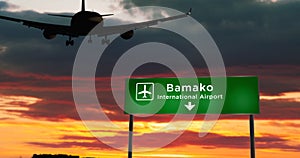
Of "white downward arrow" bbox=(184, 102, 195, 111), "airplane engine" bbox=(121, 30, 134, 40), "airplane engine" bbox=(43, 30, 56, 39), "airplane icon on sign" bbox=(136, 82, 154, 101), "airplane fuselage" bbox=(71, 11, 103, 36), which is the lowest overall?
"white downward arrow" bbox=(184, 102, 195, 111)

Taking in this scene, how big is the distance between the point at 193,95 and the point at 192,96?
0.11m

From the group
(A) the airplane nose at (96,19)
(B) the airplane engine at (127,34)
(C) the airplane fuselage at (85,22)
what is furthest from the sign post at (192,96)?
(A) the airplane nose at (96,19)

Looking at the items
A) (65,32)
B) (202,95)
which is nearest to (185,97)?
(202,95)

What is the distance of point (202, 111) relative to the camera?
3806 centimetres

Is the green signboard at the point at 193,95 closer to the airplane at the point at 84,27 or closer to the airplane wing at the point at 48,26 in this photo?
the airplane at the point at 84,27

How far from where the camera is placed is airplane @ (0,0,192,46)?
41.8 meters

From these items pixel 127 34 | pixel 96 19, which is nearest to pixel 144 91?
pixel 127 34

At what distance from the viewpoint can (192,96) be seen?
38.5 metres

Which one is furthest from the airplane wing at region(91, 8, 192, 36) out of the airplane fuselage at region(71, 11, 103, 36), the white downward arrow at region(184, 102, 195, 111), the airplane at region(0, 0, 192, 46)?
the white downward arrow at region(184, 102, 195, 111)

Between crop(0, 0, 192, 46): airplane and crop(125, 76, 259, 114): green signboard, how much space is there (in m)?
4.59

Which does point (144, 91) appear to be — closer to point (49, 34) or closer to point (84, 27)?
point (84, 27)

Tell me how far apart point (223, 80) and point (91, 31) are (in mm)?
12133

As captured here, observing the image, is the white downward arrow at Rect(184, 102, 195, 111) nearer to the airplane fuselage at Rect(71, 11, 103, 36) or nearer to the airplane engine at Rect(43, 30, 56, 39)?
the airplane fuselage at Rect(71, 11, 103, 36)

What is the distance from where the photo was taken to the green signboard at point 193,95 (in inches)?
1465
